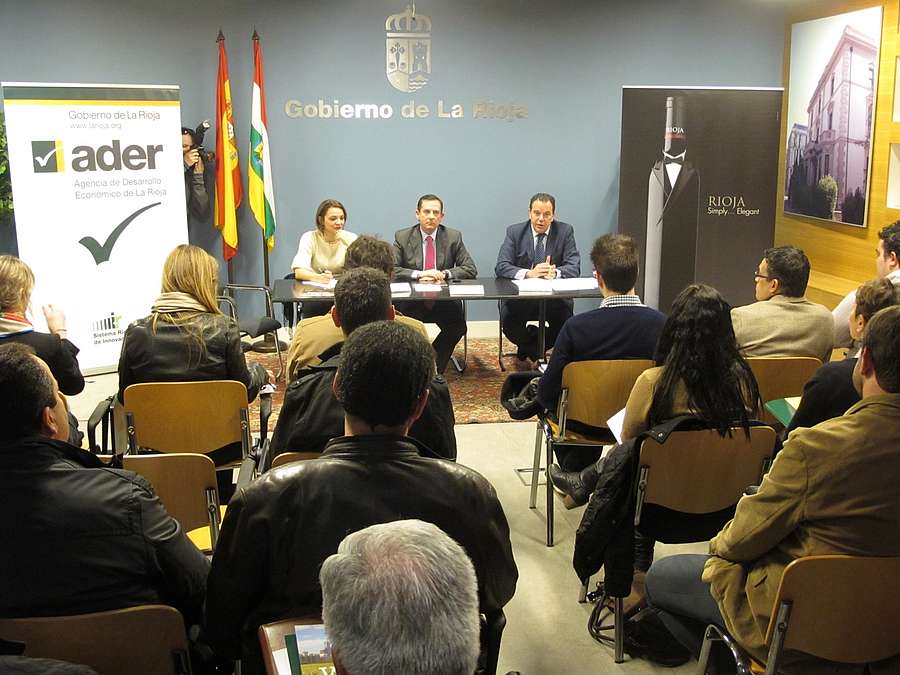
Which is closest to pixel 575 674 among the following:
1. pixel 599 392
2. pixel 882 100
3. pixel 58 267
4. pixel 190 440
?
pixel 599 392

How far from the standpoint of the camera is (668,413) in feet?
9.35

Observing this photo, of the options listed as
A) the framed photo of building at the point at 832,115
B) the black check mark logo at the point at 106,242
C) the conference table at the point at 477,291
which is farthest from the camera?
the framed photo of building at the point at 832,115

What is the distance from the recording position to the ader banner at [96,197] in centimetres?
573

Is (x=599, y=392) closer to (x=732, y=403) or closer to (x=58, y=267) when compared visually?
(x=732, y=403)

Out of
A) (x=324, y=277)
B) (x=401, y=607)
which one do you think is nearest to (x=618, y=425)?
(x=401, y=607)

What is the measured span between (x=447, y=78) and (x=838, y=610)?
6.05m

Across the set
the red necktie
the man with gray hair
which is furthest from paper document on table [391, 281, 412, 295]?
the man with gray hair

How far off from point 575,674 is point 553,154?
5331 mm

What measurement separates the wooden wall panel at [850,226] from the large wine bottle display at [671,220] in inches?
38.9

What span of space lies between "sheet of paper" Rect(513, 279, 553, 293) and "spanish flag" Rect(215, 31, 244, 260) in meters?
2.37

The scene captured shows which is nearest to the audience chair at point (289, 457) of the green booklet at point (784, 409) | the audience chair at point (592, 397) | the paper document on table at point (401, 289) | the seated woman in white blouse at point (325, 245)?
the audience chair at point (592, 397)

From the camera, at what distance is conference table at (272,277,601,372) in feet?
17.8

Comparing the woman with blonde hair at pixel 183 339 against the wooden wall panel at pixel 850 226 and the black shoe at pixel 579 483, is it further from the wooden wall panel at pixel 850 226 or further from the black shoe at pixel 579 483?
the wooden wall panel at pixel 850 226

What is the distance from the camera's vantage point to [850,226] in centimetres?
673
